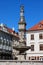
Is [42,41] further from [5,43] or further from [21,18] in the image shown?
[5,43]

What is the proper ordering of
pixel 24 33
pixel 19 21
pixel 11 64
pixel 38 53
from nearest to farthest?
pixel 11 64 < pixel 38 53 < pixel 24 33 < pixel 19 21

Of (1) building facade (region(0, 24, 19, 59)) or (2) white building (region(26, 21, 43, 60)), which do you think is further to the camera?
(1) building facade (region(0, 24, 19, 59))

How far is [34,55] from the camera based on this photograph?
4234cm

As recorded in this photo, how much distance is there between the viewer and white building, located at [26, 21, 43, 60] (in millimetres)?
42188

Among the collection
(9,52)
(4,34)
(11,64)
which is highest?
(4,34)

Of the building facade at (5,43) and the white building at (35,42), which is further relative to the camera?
the building facade at (5,43)

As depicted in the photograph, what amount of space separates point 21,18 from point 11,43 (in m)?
17.8

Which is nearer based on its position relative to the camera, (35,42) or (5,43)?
(35,42)

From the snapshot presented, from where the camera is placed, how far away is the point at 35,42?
1692 inches

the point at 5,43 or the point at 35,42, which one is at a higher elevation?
the point at 5,43

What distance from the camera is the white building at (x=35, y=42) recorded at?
42.2 meters

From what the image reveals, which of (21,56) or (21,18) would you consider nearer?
(21,56)

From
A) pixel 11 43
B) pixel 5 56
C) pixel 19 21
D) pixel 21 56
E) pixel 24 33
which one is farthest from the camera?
pixel 11 43

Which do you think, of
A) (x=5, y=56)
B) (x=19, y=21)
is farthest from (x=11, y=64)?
(x=5, y=56)
